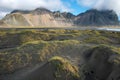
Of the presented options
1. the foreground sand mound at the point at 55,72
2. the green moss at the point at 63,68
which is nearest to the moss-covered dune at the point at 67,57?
the green moss at the point at 63,68

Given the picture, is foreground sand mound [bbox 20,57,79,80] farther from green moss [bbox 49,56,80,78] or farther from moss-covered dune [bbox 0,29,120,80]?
moss-covered dune [bbox 0,29,120,80]

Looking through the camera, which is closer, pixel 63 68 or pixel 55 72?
pixel 55 72

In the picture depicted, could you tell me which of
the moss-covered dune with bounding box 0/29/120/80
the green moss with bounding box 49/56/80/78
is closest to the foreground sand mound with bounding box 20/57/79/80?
the green moss with bounding box 49/56/80/78

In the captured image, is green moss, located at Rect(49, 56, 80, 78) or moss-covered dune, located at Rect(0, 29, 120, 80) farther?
moss-covered dune, located at Rect(0, 29, 120, 80)

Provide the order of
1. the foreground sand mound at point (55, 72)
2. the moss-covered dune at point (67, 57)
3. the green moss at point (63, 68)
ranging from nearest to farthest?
1. the foreground sand mound at point (55, 72)
2. the green moss at point (63, 68)
3. the moss-covered dune at point (67, 57)

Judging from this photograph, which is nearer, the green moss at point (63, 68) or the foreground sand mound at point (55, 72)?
the foreground sand mound at point (55, 72)

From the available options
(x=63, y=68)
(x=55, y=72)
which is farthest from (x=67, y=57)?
(x=55, y=72)

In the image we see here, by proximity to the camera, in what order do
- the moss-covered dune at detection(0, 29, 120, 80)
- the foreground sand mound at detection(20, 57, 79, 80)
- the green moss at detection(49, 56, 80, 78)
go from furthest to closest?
1. the moss-covered dune at detection(0, 29, 120, 80)
2. the green moss at detection(49, 56, 80, 78)
3. the foreground sand mound at detection(20, 57, 79, 80)

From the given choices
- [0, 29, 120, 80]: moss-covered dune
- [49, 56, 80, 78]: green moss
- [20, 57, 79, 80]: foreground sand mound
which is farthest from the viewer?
[0, 29, 120, 80]: moss-covered dune

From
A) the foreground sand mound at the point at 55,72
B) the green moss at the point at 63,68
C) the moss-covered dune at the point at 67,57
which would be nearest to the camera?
the foreground sand mound at the point at 55,72

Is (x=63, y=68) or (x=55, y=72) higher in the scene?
(x=63, y=68)

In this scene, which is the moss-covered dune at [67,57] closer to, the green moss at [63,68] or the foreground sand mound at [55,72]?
the green moss at [63,68]

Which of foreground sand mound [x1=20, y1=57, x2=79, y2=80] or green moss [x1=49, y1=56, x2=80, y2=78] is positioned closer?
foreground sand mound [x1=20, y1=57, x2=79, y2=80]

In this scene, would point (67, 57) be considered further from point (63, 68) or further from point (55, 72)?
point (55, 72)
